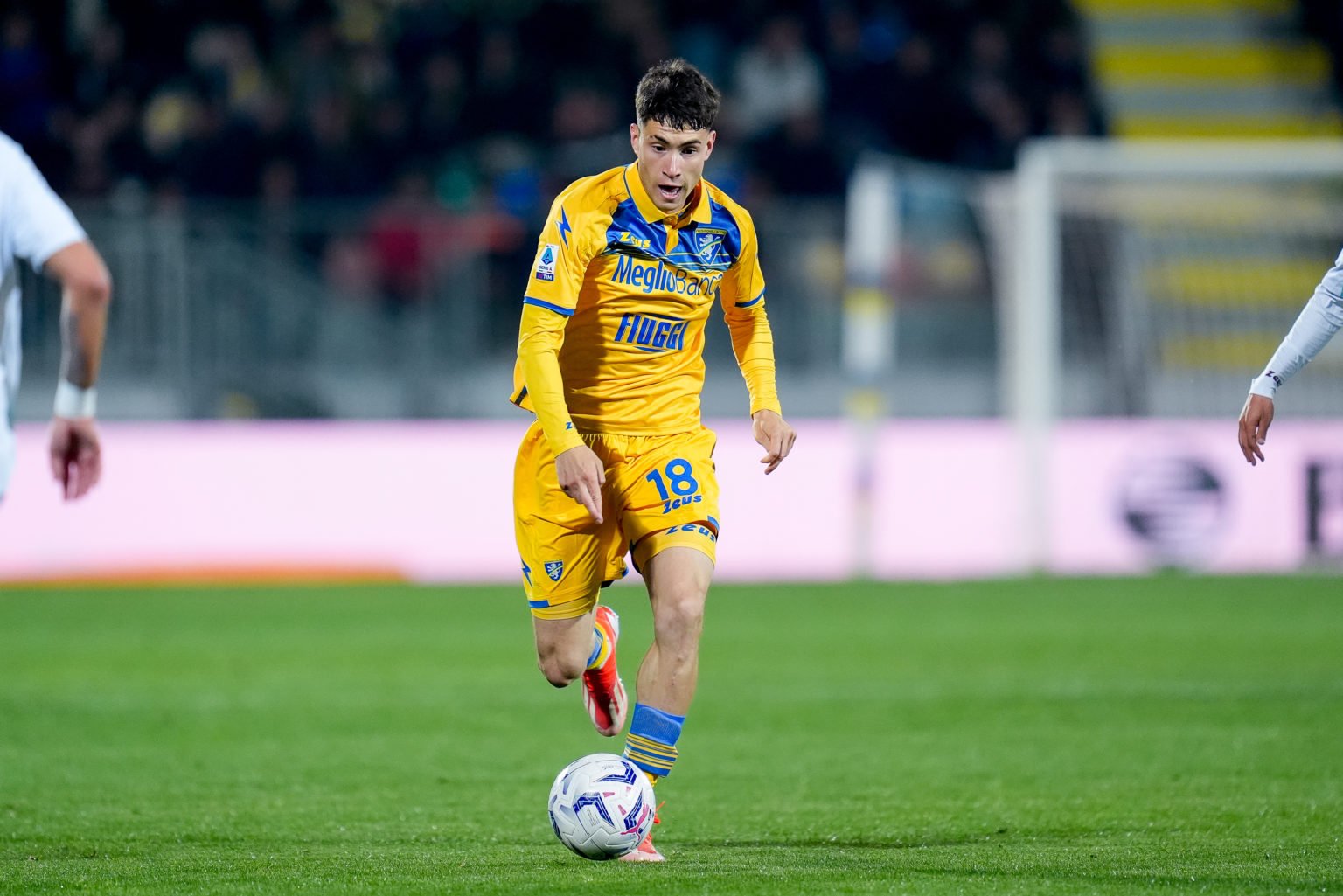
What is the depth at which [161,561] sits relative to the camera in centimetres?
1408

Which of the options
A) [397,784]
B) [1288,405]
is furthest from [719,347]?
[397,784]

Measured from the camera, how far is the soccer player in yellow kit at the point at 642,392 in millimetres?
5301

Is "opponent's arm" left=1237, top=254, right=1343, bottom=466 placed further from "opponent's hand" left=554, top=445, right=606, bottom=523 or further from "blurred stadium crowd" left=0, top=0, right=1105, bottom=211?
"blurred stadium crowd" left=0, top=0, right=1105, bottom=211

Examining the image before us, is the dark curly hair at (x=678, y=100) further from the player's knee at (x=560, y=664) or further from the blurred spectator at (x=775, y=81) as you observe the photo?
the blurred spectator at (x=775, y=81)

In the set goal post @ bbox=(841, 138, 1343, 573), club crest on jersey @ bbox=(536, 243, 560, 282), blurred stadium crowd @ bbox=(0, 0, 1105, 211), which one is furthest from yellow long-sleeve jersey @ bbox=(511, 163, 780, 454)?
blurred stadium crowd @ bbox=(0, 0, 1105, 211)

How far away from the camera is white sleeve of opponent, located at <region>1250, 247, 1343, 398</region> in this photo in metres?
5.45

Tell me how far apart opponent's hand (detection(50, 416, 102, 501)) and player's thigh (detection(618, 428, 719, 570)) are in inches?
58.2

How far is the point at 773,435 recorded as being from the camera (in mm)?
5555

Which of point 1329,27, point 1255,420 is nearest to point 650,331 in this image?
point 1255,420

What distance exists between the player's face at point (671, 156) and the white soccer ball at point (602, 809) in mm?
1600

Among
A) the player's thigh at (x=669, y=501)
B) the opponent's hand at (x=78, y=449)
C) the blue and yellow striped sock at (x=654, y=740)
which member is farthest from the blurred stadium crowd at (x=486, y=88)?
the blue and yellow striped sock at (x=654, y=740)

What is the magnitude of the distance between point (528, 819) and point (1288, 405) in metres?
10.2

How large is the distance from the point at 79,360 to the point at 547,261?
4.20ft

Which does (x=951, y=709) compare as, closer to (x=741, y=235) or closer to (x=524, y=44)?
(x=741, y=235)
